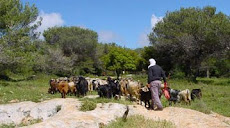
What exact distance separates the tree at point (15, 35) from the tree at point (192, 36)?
63.0 ft

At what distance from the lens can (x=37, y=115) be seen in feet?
44.1

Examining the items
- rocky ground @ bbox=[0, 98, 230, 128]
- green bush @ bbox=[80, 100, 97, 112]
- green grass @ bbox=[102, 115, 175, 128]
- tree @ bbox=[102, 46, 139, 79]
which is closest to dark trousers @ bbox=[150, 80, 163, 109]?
rocky ground @ bbox=[0, 98, 230, 128]

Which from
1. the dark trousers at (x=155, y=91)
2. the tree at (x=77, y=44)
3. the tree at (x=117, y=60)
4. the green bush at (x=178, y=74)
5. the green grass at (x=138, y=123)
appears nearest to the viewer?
the green grass at (x=138, y=123)

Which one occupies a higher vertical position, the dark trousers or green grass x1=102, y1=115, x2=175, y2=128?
the dark trousers

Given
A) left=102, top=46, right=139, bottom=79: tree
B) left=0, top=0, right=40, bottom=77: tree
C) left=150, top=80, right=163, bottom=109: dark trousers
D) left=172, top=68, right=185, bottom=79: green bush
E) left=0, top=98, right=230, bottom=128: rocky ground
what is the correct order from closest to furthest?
left=0, top=98, right=230, bottom=128: rocky ground → left=150, top=80, right=163, bottom=109: dark trousers → left=0, top=0, right=40, bottom=77: tree → left=172, top=68, right=185, bottom=79: green bush → left=102, top=46, right=139, bottom=79: tree

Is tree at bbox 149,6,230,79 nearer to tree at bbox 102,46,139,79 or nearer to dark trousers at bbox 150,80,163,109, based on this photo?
tree at bbox 102,46,139,79

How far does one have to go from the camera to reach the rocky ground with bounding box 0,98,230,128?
961cm

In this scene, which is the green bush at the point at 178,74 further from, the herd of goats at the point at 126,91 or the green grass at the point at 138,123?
the green grass at the point at 138,123

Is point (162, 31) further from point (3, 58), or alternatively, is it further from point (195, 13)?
point (3, 58)

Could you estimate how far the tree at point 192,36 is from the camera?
3794 centimetres

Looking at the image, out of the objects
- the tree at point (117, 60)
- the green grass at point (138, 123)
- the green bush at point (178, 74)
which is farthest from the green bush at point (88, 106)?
the tree at point (117, 60)

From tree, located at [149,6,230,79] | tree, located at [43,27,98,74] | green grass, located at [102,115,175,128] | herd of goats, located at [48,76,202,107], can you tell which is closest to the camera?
green grass, located at [102,115,175,128]

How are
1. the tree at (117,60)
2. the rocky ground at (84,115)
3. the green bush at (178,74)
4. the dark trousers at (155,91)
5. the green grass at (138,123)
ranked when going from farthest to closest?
1. the tree at (117,60)
2. the green bush at (178,74)
3. the dark trousers at (155,91)
4. the green grass at (138,123)
5. the rocky ground at (84,115)

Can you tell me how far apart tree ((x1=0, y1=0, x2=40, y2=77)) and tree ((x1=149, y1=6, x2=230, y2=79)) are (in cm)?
1919
